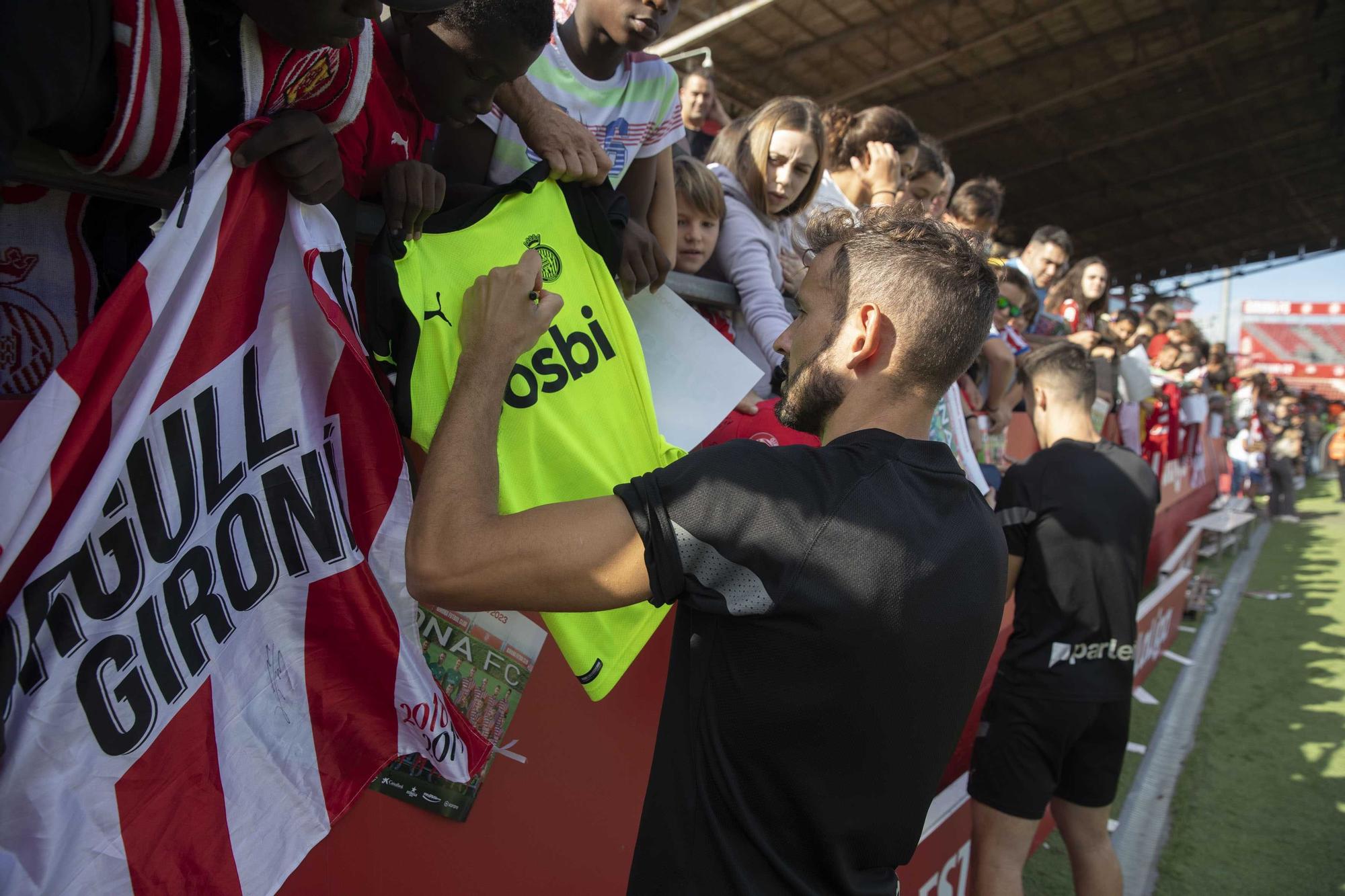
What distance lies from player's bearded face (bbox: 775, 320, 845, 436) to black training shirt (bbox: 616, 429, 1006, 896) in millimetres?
126

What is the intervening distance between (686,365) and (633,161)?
56 centimetres

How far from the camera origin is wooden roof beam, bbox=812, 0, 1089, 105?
12.9 m

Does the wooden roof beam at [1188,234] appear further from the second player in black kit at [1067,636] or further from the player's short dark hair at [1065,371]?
the second player in black kit at [1067,636]

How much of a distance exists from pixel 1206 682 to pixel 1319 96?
17.1 metres

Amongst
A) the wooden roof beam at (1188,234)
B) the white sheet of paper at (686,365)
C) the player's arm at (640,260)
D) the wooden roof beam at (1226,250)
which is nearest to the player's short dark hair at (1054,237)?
the white sheet of paper at (686,365)

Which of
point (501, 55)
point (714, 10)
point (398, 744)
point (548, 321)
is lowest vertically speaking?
point (398, 744)

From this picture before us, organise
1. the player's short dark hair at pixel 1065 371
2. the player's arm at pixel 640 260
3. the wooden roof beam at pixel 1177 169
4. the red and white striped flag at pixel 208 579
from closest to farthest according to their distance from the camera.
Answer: the red and white striped flag at pixel 208 579, the player's arm at pixel 640 260, the player's short dark hair at pixel 1065 371, the wooden roof beam at pixel 1177 169

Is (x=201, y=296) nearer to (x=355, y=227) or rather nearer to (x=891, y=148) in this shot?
(x=355, y=227)

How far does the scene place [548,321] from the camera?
1.54 meters

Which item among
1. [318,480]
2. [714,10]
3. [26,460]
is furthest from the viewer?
[714,10]

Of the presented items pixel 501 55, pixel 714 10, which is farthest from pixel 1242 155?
pixel 501 55

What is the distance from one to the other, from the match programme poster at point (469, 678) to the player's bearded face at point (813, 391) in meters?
0.71

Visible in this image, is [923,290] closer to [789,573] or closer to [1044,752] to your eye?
[789,573]

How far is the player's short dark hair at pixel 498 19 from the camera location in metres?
1.48
